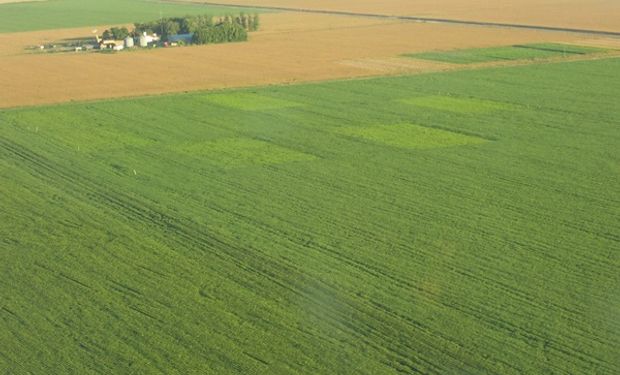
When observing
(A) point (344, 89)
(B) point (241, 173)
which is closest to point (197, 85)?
(A) point (344, 89)

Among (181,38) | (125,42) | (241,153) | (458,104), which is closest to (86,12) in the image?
(181,38)

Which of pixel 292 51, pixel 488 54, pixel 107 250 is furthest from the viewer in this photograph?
pixel 292 51

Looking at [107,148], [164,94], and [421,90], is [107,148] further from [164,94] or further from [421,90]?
[421,90]

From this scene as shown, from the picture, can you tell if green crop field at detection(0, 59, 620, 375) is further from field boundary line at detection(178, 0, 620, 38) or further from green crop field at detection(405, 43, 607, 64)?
field boundary line at detection(178, 0, 620, 38)

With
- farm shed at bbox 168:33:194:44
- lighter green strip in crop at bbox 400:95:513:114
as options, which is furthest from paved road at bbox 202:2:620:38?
lighter green strip in crop at bbox 400:95:513:114

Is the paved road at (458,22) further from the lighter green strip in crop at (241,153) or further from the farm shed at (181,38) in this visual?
the lighter green strip in crop at (241,153)
